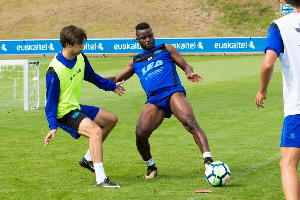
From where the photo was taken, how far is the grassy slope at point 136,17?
58188mm

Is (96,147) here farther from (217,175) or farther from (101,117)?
(217,175)

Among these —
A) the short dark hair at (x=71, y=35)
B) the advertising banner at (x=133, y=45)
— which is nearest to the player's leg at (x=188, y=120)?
the short dark hair at (x=71, y=35)

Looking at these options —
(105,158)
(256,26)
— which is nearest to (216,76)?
(105,158)

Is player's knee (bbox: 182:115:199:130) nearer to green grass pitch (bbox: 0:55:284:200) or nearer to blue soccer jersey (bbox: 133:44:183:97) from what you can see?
blue soccer jersey (bbox: 133:44:183:97)

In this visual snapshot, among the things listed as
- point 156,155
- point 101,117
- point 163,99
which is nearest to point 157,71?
point 163,99

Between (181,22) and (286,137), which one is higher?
(181,22)

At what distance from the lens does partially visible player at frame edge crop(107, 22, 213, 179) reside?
8.75 m

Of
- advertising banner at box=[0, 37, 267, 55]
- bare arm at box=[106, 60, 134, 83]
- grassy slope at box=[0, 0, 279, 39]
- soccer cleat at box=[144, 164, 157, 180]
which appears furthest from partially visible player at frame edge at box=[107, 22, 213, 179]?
grassy slope at box=[0, 0, 279, 39]

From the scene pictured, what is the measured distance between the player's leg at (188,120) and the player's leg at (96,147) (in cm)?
110

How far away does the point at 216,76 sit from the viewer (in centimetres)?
2745

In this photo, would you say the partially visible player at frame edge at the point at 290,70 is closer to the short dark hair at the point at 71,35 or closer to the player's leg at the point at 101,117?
the short dark hair at the point at 71,35

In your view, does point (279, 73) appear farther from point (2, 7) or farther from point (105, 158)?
point (2, 7)

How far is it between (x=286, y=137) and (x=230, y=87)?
55.9 feet

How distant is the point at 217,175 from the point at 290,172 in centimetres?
225
